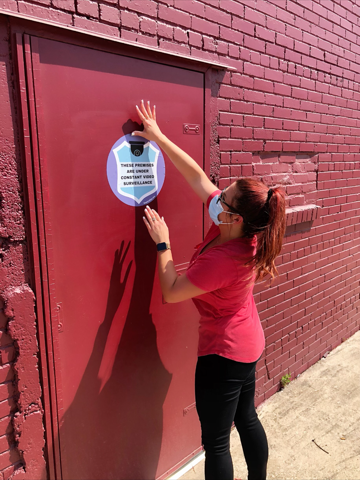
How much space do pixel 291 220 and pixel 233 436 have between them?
1791mm

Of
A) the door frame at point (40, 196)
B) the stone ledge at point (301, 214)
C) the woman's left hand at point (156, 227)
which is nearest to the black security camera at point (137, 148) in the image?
the woman's left hand at point (156, 227)

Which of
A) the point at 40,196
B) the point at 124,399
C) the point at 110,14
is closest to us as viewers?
the point at 40,196

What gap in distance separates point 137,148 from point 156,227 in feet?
1.45

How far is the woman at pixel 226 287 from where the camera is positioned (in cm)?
162

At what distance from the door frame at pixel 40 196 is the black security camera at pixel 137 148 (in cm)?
44

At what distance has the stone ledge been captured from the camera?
296 centimetres

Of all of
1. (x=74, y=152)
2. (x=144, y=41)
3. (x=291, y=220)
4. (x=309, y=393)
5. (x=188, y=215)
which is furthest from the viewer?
(x=309, y=393)

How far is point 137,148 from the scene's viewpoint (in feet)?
6.24

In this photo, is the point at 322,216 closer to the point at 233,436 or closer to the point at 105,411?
the point at 233,436

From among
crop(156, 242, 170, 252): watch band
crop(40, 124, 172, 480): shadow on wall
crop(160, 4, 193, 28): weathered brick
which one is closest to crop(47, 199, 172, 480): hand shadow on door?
crop(40, 124, 172, 480): shadow on wall

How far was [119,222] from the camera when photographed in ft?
6.18

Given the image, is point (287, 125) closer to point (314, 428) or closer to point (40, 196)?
point (40, 196)

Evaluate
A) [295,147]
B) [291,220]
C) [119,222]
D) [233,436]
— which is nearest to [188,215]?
[119,222]

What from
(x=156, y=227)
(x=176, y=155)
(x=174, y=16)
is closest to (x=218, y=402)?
(x=156, y=227)
